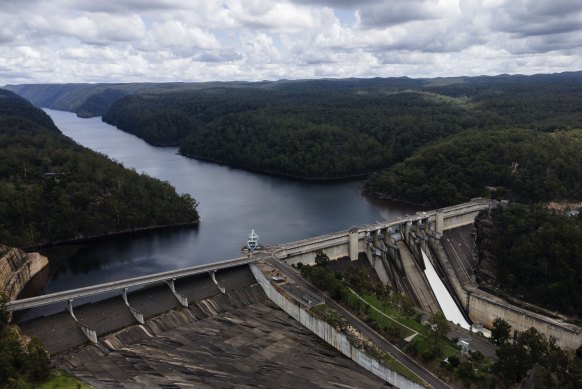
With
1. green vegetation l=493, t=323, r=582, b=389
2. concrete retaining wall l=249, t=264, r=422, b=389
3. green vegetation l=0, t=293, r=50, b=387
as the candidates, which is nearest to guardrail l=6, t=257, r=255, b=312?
concrete retaining wall l=249, t=264, r=422, b=389

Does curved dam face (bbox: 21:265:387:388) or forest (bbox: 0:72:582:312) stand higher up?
forest (bbox: 0:72:582:312)

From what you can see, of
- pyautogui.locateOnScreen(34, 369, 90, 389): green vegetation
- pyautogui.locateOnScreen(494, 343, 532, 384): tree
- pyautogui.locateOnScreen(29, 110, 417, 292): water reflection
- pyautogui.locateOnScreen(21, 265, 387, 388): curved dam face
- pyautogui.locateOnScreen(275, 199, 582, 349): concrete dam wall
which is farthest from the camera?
pyautogui.locateOnScreen(29, 110, 417, 292): water reflection

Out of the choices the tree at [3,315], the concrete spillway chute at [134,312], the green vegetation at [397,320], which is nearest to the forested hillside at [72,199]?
the tree at [3,315]

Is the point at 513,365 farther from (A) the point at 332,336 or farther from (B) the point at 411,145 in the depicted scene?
(B) the point at 411,145

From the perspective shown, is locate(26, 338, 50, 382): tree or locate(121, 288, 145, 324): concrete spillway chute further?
locate(121, 288, 145, 324): concrete spillway chute

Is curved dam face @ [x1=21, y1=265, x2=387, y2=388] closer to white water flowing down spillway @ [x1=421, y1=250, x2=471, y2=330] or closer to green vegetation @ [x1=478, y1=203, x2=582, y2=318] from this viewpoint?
white water flowing down spillway @ [x1=421, y1=250, x2=471, y2=330]

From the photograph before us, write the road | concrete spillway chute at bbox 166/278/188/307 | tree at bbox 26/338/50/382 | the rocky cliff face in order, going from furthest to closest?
the rocky cliff face
concrete spillway chute at bbox 166/278/188/307
the road
tree at bbox 26/338/50/382

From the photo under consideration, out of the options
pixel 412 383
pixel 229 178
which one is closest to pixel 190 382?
pixel 412 383
